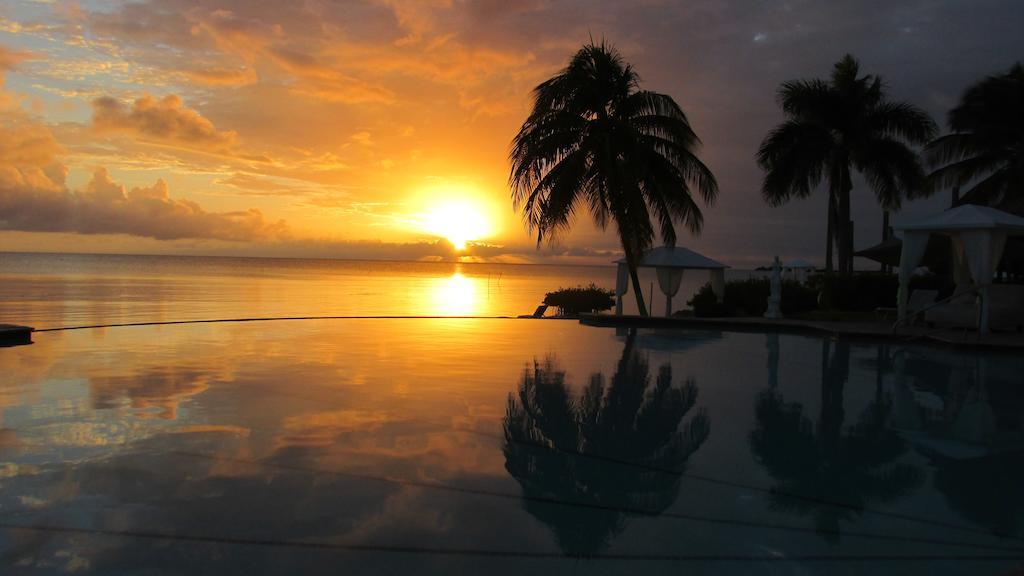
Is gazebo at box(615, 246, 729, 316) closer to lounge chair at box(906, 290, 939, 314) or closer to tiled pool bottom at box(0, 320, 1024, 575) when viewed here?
lounge chair at box(906, 290, 939, 314)

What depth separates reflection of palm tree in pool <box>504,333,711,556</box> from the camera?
461cm

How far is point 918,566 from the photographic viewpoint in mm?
3811

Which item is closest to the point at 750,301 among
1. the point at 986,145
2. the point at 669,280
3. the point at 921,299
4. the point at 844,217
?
the point at 669,280

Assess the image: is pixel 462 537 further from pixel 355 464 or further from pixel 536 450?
pixel 536 450

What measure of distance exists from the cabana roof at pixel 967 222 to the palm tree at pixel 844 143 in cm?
832

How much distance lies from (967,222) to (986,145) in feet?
40.8

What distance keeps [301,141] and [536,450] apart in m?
21.1

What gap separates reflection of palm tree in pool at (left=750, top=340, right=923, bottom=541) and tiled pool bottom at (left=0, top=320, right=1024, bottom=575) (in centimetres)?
3

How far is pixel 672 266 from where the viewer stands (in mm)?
20766

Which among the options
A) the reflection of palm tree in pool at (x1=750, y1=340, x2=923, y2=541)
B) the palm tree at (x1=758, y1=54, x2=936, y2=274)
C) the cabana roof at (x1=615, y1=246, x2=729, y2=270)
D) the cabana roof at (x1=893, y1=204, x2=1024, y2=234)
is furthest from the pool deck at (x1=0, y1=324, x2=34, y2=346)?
the palm tree at (x1=758, y1=54, x2=936, y2=274)

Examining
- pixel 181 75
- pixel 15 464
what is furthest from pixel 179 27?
pixel 15 464

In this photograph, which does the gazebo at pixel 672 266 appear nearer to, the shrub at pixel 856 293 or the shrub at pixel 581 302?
the shrub at pixel 856 293

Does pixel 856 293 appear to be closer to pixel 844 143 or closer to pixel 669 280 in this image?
pixel 844 143

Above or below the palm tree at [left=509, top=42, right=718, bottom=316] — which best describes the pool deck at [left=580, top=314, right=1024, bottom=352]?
below
